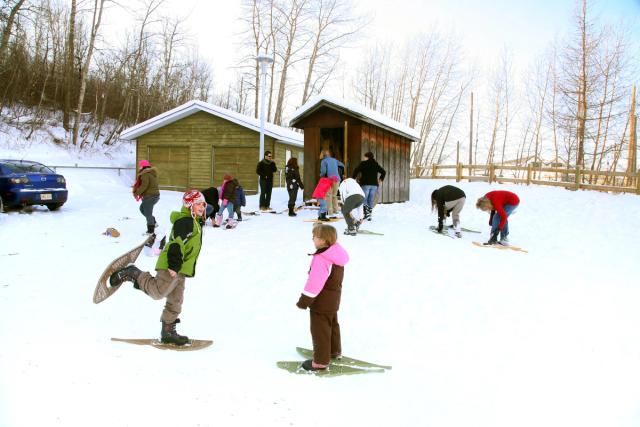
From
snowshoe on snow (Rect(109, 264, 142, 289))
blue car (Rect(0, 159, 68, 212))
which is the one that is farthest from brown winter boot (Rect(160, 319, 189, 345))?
blue car (Rect(0, 159, 68, 212))

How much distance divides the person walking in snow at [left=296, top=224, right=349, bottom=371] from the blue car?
1019cm

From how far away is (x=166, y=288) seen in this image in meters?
4.04

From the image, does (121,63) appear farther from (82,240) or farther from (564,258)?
(564,258)

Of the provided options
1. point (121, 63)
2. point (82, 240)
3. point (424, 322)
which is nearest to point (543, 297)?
point (424, 322)

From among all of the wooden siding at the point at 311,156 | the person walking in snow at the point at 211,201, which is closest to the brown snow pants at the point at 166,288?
the person walking in snow at the point at 211,201

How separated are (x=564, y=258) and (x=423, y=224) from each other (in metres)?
3.79

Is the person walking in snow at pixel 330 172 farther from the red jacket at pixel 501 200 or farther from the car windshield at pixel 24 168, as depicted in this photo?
the car windshield at pixel 24 168

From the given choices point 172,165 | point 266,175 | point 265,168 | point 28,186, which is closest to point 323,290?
point 265,168

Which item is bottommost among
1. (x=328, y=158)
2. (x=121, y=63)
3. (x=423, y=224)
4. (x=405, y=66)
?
(x=423, y=224)

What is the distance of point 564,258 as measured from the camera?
8.64 meters

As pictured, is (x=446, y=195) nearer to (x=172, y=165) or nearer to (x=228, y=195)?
(x=228, y=195)

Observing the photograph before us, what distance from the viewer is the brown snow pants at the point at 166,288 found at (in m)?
4.05

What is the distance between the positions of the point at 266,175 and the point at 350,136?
3.43 m

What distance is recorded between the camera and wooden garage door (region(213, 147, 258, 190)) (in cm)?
1933
